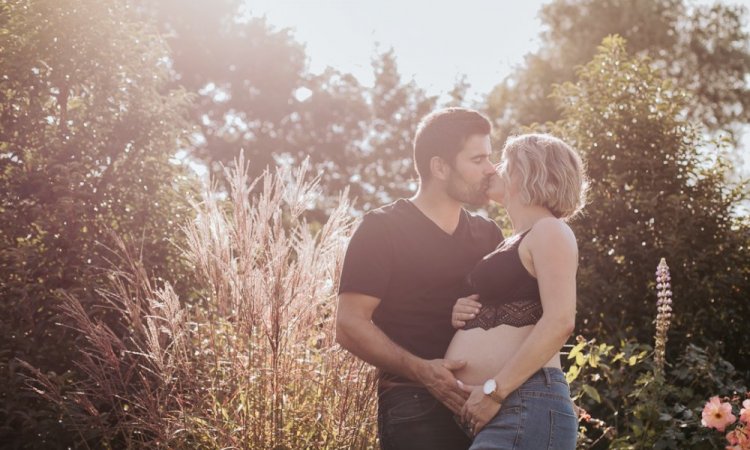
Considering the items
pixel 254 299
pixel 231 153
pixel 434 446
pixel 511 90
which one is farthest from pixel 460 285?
pixel 231 153

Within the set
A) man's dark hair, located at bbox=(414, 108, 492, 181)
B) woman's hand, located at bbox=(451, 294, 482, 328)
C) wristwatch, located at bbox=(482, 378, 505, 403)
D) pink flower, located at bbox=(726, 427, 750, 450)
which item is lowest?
pink flower, located at bbox=(726, 427, 750, 450)

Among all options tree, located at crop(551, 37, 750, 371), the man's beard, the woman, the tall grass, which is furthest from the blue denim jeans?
tree, located at crop(551, 37, 750, 371)

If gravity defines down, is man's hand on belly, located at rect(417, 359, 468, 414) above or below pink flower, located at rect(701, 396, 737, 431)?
above

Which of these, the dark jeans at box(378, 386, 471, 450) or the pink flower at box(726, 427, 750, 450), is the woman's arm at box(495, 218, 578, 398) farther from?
the pink flower at box(726, 427, 750, 450)

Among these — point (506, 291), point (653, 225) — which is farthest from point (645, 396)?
point (506, 291)

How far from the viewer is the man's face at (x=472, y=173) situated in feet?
8.94

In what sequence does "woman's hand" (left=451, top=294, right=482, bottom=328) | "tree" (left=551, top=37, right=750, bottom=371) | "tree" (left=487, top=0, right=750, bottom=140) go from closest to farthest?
1. "woman's hand" (left=451, top=294, right=482, bottom=328)
2. "tree" (left=551, top=37, right=750, bottom=371)
3. "tree" (left=487, top=0, right=750, bottom=140)

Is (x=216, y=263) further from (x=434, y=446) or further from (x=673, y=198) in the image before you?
(x=673, y=198)

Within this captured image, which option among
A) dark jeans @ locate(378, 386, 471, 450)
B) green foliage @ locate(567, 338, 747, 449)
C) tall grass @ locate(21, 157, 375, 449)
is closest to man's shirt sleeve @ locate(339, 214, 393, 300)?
dark jeans @ locate(378, 386, 471, 450)

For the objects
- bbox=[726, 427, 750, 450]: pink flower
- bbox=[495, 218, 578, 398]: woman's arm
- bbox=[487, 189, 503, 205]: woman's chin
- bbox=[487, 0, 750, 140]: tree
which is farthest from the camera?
bbox=[487, 0, 750, 140]: tree

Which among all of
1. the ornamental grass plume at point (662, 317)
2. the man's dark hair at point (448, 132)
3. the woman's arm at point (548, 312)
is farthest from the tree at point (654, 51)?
the woman's arm at point (548, 312)

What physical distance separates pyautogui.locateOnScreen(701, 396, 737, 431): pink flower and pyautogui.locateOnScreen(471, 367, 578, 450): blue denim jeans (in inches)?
74.2

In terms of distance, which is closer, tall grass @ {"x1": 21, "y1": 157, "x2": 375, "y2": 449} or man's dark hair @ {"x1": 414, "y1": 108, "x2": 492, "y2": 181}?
man's dark hair @ {"x1": 414, "y1": 108, "x2": 492, "y2": 181}

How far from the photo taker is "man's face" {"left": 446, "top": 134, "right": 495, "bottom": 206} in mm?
2725
